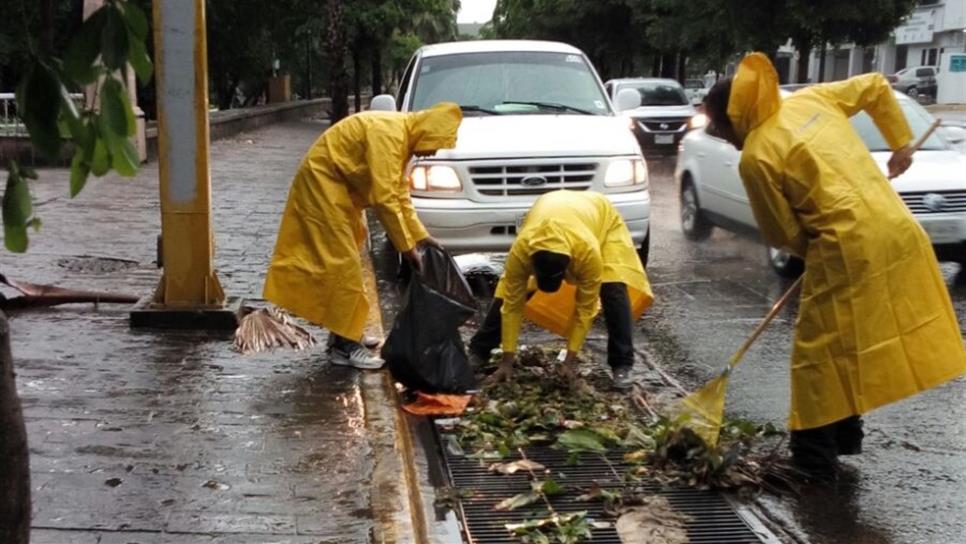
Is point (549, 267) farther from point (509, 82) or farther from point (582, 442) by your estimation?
point (509, 82)

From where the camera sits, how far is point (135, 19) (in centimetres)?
204

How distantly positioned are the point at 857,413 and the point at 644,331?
121 inches

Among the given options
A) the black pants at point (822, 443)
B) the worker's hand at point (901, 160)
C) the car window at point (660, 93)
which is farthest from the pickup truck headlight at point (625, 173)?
the car window at point (660, 93)

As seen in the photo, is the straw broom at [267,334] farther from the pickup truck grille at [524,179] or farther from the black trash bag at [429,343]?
the pickup truck grille at [524,179]

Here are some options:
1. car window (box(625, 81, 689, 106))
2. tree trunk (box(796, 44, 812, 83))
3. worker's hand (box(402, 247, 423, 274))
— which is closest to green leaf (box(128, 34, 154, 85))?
worker's hand (box(402, 247, 423, 274))

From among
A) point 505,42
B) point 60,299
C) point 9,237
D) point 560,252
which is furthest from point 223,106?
point 9,237

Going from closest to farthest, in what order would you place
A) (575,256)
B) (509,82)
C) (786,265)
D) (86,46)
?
(86,46) < (575,256) < (786,265) < (509,82)

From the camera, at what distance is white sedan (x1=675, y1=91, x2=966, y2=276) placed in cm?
879

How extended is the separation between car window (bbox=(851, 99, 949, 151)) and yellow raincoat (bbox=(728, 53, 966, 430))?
16.9 feet

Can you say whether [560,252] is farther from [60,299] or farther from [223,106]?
[223,106]

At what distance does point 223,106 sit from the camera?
123 feet

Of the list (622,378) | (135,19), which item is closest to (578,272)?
(622,378)

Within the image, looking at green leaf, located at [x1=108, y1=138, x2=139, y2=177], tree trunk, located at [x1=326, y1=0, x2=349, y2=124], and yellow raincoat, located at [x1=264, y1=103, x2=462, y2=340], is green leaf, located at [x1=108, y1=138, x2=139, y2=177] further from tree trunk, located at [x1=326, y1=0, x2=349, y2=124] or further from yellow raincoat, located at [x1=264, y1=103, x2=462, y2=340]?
tree trunk, located at [x1=326, y1=0, x2=349, y2=124]

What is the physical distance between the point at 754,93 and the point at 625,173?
3.75 meters
